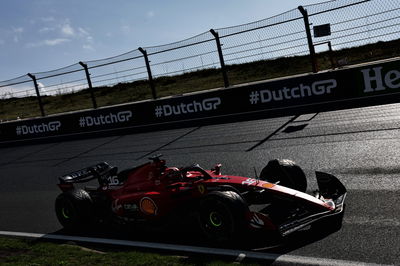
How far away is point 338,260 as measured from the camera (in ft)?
14.6

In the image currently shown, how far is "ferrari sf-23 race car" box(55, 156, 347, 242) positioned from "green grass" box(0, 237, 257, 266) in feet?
1.58

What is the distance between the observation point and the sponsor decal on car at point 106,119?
15.7 metres

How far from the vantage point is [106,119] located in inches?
635

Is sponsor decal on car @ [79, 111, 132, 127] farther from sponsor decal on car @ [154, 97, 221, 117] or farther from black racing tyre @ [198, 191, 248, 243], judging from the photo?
black racing tyre @ [198, 191, 248, 243]

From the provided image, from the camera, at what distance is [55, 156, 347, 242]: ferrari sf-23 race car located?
16.9ft

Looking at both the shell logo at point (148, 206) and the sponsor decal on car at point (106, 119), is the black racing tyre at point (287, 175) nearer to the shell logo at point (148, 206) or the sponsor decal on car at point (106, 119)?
the shell logo at point (148, 206)

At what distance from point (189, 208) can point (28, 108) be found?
3003 centimetres

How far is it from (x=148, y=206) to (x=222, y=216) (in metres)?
1.29

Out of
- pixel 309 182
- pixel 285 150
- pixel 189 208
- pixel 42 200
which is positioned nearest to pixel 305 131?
pixel 285 150

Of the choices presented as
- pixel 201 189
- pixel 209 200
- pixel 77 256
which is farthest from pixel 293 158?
pixel 77 256

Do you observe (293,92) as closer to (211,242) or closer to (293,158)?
(293,158)

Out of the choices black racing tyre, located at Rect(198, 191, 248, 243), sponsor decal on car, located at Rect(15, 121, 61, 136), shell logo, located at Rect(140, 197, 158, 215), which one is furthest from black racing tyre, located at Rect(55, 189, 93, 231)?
sponsor decal on car, located at Rect(15, 121, 61, 136)

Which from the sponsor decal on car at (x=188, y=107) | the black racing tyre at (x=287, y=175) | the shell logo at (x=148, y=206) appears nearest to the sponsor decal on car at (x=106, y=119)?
the sponsor decal on car at (x=188, y=107)

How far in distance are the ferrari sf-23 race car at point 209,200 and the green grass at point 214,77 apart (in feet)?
26.4
